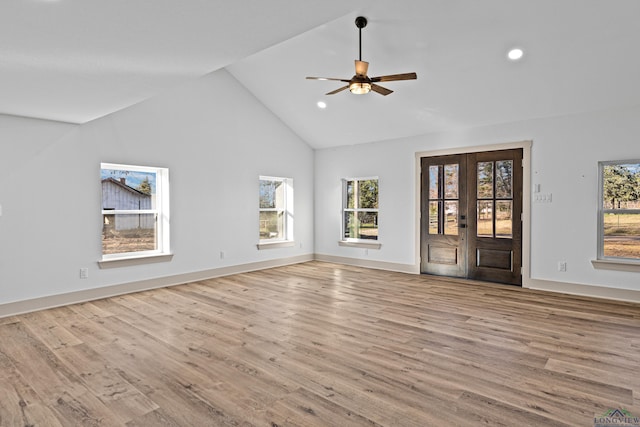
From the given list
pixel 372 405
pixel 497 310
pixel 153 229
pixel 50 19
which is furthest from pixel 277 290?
pixel 50 19

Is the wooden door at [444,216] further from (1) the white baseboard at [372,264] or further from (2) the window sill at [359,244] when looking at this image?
(2) the window sill at [359,244]

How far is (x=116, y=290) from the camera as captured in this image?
512cm

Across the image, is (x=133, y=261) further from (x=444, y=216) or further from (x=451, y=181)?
(x=451, y=181)

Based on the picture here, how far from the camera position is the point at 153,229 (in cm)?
573

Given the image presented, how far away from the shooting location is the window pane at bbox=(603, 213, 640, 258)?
4.86 m

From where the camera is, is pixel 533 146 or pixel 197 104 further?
pixel 197 104

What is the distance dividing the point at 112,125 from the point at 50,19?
3368mm

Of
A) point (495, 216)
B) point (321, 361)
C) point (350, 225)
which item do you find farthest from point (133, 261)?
point (495, 216)

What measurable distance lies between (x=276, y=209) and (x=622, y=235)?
5552mm

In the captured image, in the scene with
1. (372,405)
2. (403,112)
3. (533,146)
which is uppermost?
(403,112)

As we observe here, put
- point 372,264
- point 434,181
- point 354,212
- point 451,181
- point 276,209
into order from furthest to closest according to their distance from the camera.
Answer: point 354,212 → point 276,209 → point 372,264 → point 434,181 → point 451,181

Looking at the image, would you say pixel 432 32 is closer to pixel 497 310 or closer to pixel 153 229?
pixel 497 310

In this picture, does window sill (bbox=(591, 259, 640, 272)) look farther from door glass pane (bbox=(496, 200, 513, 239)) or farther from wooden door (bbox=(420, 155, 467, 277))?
wooden door (bbox=(420, 155, 467, 277))

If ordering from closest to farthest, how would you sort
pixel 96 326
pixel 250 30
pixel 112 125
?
pixel 250 30 < pixel 96 326 < pixel 112 125
